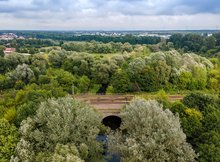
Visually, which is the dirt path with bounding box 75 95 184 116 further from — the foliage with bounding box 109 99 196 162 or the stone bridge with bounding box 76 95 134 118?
the foliage with bounding box 109 99 196 162

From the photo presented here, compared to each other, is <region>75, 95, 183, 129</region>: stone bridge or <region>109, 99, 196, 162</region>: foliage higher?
<region>109, 99, 196, 162</region>: foliage

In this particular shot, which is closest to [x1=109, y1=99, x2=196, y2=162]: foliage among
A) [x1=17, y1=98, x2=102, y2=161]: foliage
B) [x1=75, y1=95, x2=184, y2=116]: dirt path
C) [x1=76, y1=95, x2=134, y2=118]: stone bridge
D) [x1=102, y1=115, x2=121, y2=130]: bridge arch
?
[x1=17, y1=98, x2=102, y2=161]: foliage

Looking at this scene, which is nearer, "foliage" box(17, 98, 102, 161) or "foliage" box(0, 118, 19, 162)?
"foliage" box(17, 98, 102, 161)

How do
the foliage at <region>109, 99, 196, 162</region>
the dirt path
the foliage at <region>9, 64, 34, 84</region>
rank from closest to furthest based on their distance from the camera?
the foliage at <region>109, 99, 196, 162</region> → the dirt path → the foliage at <region>9, 64, 34, 84</region>

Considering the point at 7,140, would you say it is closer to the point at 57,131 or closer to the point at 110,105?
the point at 57,131

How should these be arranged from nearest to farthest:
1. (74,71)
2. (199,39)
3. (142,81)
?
→ (142,81), (74,71), (199,39)

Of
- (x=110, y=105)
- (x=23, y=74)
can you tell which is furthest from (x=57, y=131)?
(x=23, y=74)

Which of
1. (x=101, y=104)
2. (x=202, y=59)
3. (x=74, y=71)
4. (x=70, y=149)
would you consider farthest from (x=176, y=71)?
(x=70, y=149)

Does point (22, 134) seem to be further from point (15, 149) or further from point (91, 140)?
point (91, 140)
